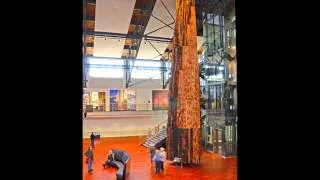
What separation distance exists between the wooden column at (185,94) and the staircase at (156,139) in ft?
13.2

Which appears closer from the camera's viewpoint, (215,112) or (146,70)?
(215,112)

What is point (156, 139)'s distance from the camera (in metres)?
16.8

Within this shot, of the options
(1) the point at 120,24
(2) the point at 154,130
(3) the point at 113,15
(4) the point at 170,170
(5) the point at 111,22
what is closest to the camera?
(4) the point at 170,170

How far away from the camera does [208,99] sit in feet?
48.3

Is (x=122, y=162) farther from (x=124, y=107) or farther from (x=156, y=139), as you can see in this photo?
(x=124, y=107)

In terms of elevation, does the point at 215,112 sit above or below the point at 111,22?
below

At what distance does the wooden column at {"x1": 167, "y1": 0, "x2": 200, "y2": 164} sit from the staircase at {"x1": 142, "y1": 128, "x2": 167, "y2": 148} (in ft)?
13.2

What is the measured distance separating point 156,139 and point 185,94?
5.98 meters

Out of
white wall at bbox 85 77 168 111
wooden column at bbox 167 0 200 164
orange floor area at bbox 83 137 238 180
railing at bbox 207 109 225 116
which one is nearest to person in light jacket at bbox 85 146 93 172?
orange floor area at bbox 83 137 238 180

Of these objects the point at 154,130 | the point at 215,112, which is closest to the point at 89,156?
the point at 215,112

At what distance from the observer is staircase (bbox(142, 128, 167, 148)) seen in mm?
16281
